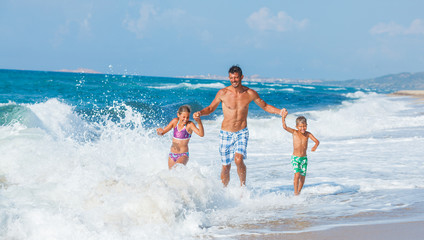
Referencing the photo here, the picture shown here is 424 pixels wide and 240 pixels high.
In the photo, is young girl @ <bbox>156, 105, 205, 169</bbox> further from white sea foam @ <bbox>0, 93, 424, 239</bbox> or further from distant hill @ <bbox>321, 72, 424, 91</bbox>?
distant hill @ <bbox>321, 72, 424, 91</bbox>

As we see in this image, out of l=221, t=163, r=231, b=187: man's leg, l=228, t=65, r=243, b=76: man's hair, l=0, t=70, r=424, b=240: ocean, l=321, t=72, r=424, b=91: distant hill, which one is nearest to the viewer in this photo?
l=0, t=70, r=424, b=240: ocean

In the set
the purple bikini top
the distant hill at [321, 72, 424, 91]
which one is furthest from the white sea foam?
the distant hill at [321, 72, 424, 91]

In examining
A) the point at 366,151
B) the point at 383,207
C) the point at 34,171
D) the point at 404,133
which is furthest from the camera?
the point at 404,133

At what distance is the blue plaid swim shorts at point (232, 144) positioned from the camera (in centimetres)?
568

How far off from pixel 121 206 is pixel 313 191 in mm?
2998

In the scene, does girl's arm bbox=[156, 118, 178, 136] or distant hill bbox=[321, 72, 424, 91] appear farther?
distant hill bbox=[321, 72, 424, 91]

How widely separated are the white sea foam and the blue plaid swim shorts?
0.38m

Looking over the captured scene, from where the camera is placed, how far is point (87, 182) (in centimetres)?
525

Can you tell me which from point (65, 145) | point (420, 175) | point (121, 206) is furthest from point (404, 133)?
point (121, 206)

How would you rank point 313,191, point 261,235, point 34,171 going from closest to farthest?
point 261,235 < point 313,191 < point 34,171

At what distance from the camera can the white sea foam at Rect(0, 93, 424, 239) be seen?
417cm

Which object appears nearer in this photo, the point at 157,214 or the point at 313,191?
the point at 157,214

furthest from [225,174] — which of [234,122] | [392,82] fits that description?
[392,82]

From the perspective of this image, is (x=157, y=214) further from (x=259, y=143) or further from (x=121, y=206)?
(x=259, y=143)
